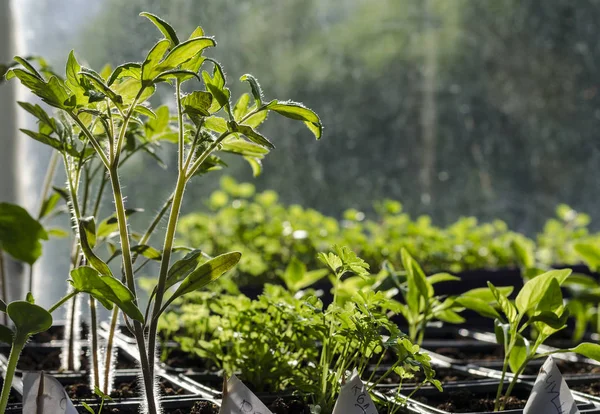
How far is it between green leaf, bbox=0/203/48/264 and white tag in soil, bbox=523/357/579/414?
52 cm

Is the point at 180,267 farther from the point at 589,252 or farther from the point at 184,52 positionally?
the point at 589,252

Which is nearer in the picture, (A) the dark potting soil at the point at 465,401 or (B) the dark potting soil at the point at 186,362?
(A) the dark potting soil at the point at 465,401

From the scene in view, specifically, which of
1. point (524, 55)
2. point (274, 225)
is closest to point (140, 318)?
point (274, 225)

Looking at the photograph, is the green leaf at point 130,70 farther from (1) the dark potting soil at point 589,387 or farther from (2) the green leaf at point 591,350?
(1) the dark potting soil at point 589,387

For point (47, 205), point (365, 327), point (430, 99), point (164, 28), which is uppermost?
point (430, 99)

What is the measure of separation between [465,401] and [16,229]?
24.0 inches

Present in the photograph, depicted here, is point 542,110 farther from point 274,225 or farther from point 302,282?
point 302,282

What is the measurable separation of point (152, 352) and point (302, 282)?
1.66ft

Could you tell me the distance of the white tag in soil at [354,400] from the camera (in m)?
0.66

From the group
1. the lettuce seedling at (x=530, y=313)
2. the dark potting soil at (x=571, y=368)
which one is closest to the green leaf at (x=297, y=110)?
the lettuce seedling at (x=530, y=313)

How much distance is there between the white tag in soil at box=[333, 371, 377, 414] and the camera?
655 mm

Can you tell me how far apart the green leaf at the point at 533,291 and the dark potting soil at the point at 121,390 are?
1.43ft

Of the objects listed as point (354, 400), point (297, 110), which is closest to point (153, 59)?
point (297, 110)

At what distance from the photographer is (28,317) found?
58cm
